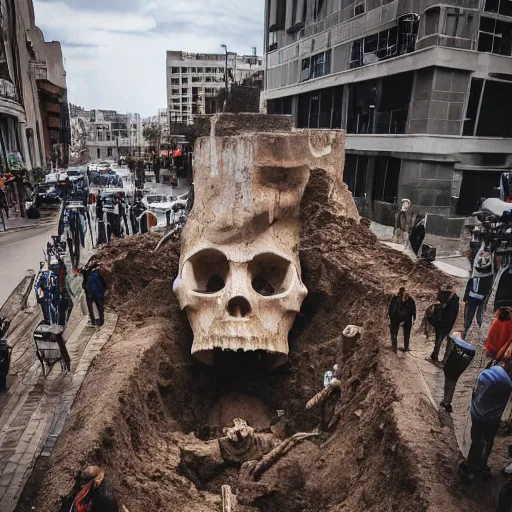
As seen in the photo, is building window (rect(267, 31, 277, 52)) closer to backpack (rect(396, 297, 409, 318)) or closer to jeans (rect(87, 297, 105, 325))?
jeans (rect(87, 297, 105, 325))

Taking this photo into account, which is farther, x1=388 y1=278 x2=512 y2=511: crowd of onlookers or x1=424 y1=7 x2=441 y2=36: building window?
x1=424 y1=7 x2=441 y2=36: building window

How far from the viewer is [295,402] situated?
8.63m

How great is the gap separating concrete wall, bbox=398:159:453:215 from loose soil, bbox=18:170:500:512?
6488 mm

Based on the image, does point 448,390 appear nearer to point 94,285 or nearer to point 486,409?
point 486,409

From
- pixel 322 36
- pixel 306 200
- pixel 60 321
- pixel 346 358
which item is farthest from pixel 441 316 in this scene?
pixel 322 36

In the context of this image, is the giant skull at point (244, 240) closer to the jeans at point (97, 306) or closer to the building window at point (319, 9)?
the jeans at point (97, 306)

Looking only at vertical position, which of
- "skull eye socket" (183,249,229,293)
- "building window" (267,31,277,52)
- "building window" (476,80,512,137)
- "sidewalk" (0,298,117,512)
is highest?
"building window" (267,31,277,52)

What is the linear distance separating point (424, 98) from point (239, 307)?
37.0 ft

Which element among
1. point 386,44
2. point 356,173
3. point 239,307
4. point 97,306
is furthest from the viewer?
point 356,173

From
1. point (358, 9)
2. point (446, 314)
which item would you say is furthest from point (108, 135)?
point (446, 314)

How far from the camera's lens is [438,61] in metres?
14.8

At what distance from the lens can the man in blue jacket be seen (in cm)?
446

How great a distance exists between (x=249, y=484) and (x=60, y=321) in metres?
4.27

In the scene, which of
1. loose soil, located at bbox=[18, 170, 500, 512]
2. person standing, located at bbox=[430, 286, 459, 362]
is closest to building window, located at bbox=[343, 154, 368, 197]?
loose soil, located at bbox=[18, 170, 500, 512]
